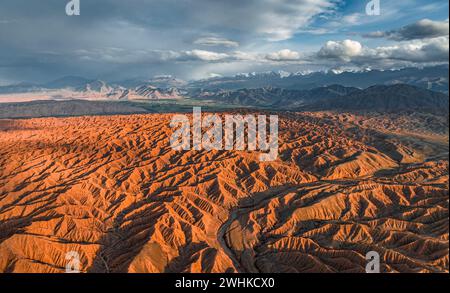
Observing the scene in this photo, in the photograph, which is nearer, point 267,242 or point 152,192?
point 267,242

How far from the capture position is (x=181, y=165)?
164 m

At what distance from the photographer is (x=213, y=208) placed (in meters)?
126

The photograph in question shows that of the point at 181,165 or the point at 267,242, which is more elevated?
the point at 181,165

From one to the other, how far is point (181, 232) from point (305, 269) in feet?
127

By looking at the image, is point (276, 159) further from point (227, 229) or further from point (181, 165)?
point (227, 229)

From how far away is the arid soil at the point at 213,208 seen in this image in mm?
87375

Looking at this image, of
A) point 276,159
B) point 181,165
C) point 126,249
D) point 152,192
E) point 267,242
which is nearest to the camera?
point 126,249

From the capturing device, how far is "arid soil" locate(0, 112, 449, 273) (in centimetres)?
8738

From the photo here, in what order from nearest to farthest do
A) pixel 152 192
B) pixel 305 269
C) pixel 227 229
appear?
pixel 305 269 → pixel 227 229 → pixel 152 192

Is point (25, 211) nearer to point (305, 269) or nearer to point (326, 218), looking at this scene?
point (305, 269)

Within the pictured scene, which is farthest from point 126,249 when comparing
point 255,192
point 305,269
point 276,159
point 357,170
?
point 357,170

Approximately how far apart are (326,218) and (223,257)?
46078 millimetres

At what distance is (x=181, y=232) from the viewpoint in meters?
104

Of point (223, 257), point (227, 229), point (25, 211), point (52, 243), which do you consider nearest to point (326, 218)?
point (227, 229)
